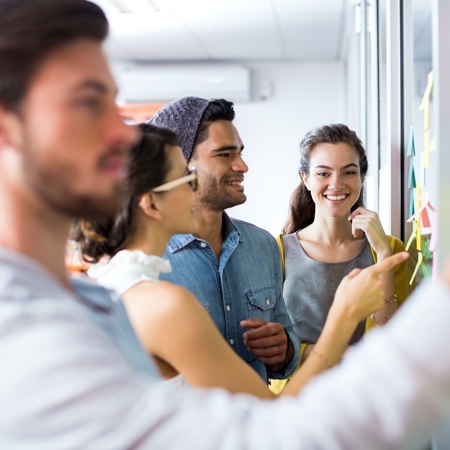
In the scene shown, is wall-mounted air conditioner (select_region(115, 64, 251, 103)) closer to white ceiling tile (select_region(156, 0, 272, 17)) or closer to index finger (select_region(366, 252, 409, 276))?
white ceiling tile (select_region(156, 0, 272, 17))

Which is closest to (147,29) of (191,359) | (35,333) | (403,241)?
(403,241)

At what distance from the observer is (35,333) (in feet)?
2.13

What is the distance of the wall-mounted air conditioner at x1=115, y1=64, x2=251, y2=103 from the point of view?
8.12 m

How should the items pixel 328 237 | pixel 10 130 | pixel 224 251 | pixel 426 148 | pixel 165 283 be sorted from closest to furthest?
pixel 10 130
pixel 165 283
pixel 426 148
pixel 224 251
pixel 328 237

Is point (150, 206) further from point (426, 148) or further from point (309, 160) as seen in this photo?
point (309, 160)

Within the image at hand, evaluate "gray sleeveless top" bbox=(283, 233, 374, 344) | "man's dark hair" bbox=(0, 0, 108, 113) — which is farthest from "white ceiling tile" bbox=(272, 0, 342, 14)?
"man's dark hair" bbox=(0, 0, 108, 113)

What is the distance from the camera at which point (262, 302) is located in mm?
1996

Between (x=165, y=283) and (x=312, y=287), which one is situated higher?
(x=165, y=283)

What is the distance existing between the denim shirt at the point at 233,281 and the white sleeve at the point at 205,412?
1.23m

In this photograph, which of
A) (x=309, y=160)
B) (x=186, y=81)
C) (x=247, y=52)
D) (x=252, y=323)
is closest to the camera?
(x=252, y=323)

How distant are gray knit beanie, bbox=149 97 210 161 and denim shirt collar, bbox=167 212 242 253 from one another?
222mm

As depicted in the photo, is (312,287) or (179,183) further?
(312,287)

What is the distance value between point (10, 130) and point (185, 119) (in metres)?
1.38

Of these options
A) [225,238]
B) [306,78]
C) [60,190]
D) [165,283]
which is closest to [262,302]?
[225,238]
